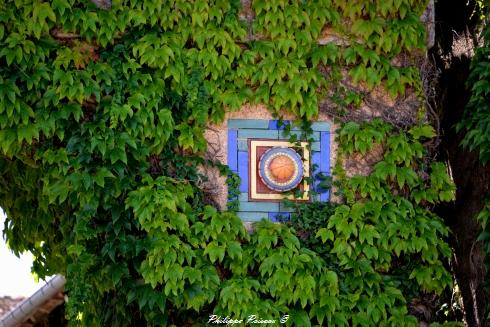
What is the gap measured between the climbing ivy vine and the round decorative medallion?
0.21 meters

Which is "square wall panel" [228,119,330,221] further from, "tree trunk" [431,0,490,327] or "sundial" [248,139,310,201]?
"tree trunk" [431,0,490,327]

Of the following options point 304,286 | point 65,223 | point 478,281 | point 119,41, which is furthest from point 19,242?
point 478,281

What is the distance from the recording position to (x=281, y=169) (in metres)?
7.02

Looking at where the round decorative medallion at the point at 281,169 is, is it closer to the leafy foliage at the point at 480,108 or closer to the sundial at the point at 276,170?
the sundial at the point at 276,170

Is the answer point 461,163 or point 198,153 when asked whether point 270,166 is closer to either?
point 198,153

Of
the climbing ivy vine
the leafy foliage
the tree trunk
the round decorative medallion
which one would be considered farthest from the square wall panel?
the tree trunk

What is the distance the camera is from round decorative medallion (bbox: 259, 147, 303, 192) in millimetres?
7023

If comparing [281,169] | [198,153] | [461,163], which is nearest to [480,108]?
[461,163]

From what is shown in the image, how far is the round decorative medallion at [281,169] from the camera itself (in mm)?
7023

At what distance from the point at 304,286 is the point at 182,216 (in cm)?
82

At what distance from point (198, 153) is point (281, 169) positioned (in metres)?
0.51

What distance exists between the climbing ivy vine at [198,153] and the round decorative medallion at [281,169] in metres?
0.21

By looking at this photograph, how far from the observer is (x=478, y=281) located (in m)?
7.53

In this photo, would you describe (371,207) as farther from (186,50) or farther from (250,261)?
(186,50)
